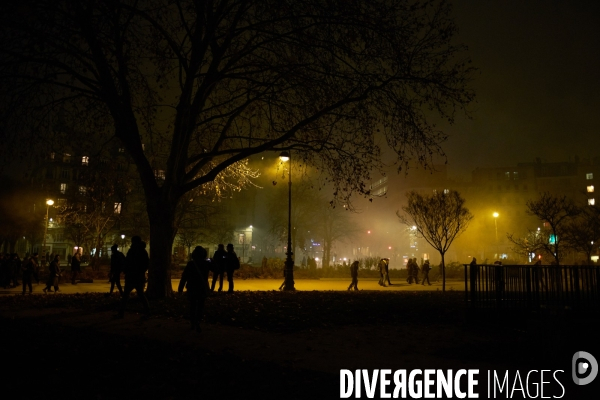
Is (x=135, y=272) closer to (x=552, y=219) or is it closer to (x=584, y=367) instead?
(x=584, y=367)

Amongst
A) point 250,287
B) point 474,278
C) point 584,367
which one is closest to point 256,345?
point 584,367

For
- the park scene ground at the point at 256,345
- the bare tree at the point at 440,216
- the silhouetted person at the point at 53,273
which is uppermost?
the bare tree at the point at 440,216

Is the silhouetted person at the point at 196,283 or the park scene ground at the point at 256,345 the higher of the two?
the silhouetted person at the point at 196,283

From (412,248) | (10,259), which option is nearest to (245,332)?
(10,259)

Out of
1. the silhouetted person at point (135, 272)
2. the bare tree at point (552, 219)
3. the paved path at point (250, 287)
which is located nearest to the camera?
the silhouetted person at point (135, 272)

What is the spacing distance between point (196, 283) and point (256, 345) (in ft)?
7.77

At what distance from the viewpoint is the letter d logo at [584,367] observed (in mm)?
6252

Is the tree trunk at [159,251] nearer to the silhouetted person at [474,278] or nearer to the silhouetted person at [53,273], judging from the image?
the silhouetted person at [474,278]

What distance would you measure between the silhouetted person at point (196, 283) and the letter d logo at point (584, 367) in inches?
264

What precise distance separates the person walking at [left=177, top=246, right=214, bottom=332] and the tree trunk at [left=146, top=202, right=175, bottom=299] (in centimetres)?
447

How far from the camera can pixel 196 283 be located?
9.77 m

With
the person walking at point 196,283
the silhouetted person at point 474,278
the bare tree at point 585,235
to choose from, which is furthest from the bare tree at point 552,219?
the person walking at point 196,283

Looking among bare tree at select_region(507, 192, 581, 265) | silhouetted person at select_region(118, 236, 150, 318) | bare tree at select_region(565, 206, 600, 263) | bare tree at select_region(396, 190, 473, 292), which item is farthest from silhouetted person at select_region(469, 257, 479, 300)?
bare tree at select_region(565, 206, 600, 263)

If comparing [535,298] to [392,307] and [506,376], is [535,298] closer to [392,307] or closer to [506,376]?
[392,307]
